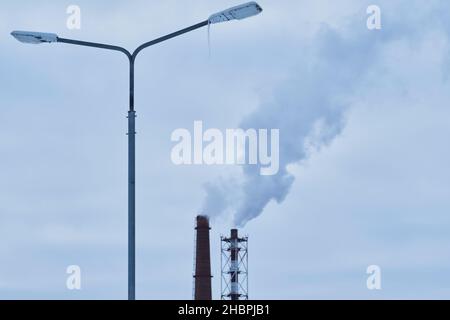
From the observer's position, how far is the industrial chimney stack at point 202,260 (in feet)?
246

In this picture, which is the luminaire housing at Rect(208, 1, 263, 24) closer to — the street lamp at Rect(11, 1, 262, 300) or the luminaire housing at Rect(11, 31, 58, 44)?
the street lamp at Rect(11, 1, 262, 300)

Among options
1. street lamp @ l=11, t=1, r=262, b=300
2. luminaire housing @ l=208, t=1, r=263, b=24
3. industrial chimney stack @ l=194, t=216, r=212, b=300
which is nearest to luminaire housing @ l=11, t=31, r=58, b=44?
street lamp @ l=11, t=1, r=262, b=300

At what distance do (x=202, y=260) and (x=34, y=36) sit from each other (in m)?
50.1

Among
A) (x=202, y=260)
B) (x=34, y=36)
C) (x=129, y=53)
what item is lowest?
(x=202, y=260)

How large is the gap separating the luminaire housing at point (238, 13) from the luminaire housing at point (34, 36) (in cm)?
371

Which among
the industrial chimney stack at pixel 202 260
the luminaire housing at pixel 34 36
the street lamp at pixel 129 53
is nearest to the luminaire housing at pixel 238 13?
the street lamp at pixel 129 53

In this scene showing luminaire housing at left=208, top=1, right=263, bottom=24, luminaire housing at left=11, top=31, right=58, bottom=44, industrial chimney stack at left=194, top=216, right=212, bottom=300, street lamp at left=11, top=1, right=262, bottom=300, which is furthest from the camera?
industrial chimney stack at left=194, top=216, right=212, bottom=300

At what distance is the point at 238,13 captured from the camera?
24.1 m

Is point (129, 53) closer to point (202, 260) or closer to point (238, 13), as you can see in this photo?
point (238, 13)

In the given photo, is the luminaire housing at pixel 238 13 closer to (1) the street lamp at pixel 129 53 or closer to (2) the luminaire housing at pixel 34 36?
(1) the street lamp at pixel 129 53

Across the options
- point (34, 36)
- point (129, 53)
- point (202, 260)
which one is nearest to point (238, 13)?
point (129, 53)

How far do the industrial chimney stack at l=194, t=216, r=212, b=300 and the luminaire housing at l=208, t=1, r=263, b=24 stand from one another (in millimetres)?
50835

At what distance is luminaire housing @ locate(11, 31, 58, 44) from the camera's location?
2564 centimetres
